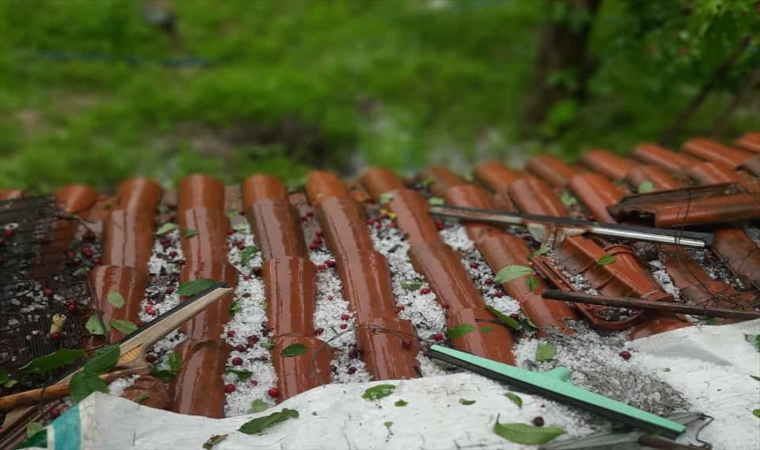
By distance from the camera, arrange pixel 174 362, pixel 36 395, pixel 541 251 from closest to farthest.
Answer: pixel 36 395 < pixel 174 362 < pixel 541 251

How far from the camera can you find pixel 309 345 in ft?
8.10

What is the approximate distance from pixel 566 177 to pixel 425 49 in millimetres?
6437

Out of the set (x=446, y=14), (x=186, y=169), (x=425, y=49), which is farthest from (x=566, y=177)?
(x=446, y=14)

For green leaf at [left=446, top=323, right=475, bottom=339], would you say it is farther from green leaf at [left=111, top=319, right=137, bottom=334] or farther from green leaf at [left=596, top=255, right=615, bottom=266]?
green leaf at [left=111, top=319, right=137, bottom=334]

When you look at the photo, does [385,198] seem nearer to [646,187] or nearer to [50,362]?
[646,187]

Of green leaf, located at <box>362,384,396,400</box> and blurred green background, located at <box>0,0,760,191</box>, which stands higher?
blurred green background, located at <box>0,0,760,191</box>

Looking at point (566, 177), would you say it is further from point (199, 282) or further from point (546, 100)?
point (546, 100)

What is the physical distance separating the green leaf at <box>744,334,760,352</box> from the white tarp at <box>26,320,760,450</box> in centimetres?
17

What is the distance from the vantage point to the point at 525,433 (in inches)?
80.0

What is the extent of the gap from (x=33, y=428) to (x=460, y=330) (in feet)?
5.15

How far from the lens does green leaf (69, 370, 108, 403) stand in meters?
2.21

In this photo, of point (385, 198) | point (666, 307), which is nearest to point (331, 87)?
point (385, 198)

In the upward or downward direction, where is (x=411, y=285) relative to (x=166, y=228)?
downward

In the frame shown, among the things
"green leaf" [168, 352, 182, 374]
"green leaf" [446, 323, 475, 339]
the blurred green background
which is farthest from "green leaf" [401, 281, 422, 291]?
the blurred green background
